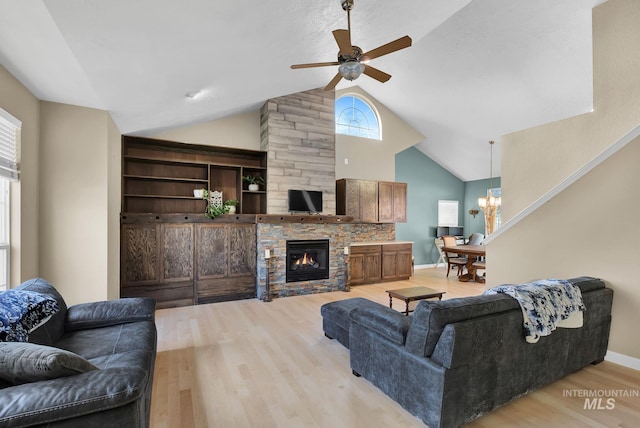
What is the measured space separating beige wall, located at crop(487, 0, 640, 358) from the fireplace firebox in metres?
2.81

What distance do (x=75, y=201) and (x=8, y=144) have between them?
87 cm

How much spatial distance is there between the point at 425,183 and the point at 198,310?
6.88 metres

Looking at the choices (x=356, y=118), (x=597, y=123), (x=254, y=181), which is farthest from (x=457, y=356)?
(x=356, y=118)

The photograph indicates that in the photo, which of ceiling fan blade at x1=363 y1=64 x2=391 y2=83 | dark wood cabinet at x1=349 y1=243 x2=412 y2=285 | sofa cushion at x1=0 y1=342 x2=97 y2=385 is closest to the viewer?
sofa cushion at x1=0 y1=342 x2=97 y2=385

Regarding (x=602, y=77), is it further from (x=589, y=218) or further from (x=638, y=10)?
(x=589, y=218)

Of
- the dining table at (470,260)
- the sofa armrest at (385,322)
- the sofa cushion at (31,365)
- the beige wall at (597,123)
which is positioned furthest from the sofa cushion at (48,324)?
the dining table at (470,260)

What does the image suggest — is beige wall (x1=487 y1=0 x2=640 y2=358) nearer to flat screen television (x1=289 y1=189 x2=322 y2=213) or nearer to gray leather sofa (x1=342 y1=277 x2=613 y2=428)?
gray leather sofa (x1=342 y1=277 x2=613 y2=428)

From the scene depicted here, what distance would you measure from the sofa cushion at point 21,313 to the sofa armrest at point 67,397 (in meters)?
0.58

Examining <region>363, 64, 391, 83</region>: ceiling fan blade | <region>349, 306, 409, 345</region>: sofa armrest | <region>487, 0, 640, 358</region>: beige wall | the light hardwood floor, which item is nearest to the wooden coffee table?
<region>487, 0, 640, 358</region>: beige wall

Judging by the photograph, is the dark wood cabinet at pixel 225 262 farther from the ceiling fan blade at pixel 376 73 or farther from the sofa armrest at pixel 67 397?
the sofa armrest at pixel 67 397

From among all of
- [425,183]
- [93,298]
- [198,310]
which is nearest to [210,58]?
[93,298]

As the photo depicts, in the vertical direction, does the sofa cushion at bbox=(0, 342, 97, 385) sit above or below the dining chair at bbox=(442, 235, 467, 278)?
above

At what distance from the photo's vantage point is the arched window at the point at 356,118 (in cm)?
694

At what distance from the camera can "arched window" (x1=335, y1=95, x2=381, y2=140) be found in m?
6.94
